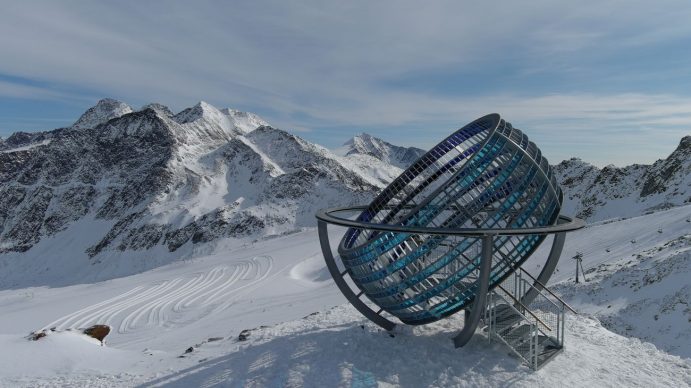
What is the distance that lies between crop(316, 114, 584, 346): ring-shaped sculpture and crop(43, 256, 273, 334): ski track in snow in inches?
748

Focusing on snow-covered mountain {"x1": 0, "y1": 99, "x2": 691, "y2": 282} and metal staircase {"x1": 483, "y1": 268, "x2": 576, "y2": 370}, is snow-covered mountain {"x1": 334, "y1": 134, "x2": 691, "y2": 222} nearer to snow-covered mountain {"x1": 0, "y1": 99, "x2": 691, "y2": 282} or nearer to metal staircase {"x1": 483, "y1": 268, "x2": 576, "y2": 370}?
snow-covered mountain {"x1": 0, "y1": 99, "x2": 691, "y2": 282}

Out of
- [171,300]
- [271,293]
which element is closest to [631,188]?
[271,293]

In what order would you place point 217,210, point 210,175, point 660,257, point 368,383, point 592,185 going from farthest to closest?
point 210,175
point 217,210
point 592,185
point 660,257
point 368,383

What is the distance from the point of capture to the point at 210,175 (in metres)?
97.5

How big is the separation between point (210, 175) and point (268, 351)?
295 feet

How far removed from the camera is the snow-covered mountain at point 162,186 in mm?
78438

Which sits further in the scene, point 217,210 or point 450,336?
point 217,210

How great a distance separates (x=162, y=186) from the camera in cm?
9194

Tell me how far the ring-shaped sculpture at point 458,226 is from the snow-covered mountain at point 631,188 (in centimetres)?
3710

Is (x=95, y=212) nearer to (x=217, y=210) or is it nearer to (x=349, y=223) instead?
(x=217, y=210)

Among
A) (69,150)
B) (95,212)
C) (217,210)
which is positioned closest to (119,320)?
(217,210)

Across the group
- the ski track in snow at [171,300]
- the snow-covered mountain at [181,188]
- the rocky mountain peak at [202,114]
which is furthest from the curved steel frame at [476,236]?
the rocky mountain peak at [202,114]

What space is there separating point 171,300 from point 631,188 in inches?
1899

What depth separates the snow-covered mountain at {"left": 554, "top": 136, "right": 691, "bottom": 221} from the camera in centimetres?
4325
